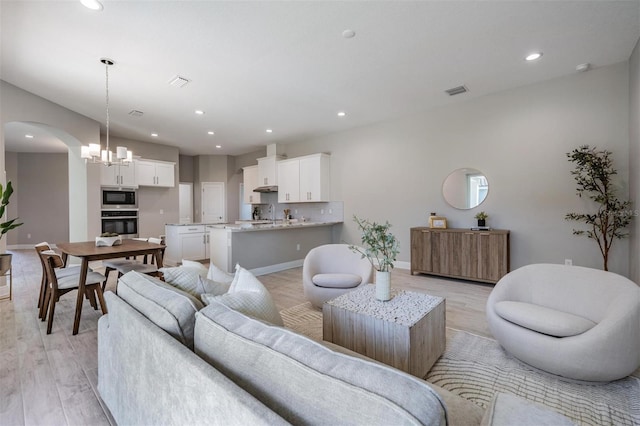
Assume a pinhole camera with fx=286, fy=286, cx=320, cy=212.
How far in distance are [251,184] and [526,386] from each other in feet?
23.1

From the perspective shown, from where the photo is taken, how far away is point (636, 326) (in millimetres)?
1696

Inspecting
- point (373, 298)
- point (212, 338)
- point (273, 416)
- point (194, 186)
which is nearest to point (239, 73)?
point (373, 298)

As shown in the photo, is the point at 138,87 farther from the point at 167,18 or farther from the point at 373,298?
the point at 373,298

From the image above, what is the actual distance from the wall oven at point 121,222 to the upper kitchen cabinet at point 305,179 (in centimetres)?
359

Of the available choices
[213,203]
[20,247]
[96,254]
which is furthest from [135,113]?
[20,247]

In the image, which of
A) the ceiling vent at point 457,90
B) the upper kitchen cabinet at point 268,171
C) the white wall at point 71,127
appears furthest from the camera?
the upper kitchen cabinet at point 268,171

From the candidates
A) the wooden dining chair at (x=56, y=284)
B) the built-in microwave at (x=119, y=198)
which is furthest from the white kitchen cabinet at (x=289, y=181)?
the wooden dining chair at (x=56, y=284)

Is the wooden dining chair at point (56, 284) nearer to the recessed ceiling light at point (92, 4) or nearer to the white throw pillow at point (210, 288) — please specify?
the white throw pillow at point (210, 288)

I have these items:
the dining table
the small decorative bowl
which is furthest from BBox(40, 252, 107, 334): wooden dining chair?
the small decorative bowl

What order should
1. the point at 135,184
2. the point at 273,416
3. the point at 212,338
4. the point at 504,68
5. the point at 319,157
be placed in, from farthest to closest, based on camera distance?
the point at 135,184, the point at 319,157, the point at 504,68, the point at 212,338, the point at 273,416

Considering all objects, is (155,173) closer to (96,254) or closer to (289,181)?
(289,181)

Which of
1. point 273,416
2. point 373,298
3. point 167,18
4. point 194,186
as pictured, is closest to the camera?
point 273,416

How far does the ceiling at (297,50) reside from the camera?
2504 mm

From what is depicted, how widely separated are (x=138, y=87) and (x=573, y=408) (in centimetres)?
547
